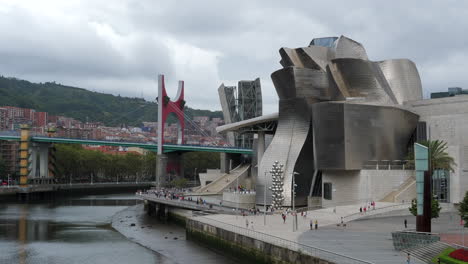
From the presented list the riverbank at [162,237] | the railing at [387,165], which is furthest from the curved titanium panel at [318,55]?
the riverbank at [162,237]

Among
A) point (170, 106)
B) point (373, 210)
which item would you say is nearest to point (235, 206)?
point (373, 210)

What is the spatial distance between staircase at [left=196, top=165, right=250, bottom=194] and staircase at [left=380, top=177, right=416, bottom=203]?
102 feet

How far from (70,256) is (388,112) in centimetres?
3098

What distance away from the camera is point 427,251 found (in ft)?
82.3

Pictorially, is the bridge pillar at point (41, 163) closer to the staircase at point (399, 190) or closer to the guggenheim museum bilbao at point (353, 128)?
the guggenheim museum bilbao at point (353, 128)

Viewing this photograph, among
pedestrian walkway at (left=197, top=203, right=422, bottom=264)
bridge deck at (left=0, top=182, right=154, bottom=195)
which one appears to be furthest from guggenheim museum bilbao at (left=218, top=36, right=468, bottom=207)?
bridge deck at (left=0, top=182, right=154, bottom=195)

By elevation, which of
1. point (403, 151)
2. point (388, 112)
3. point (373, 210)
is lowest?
point (373, 210)

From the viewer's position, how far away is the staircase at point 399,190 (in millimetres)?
46672

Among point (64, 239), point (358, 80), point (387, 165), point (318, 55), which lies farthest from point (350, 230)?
point (318, 55)

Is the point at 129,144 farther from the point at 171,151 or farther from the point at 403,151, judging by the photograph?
the point at 403,151

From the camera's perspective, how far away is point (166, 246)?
4012 cm

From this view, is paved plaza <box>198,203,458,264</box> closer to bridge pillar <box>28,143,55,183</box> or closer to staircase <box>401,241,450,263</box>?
staircase <box>401,241,450,263</box>

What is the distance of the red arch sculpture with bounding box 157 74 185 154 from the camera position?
9462 cm

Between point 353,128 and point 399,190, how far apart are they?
6.66 meters
